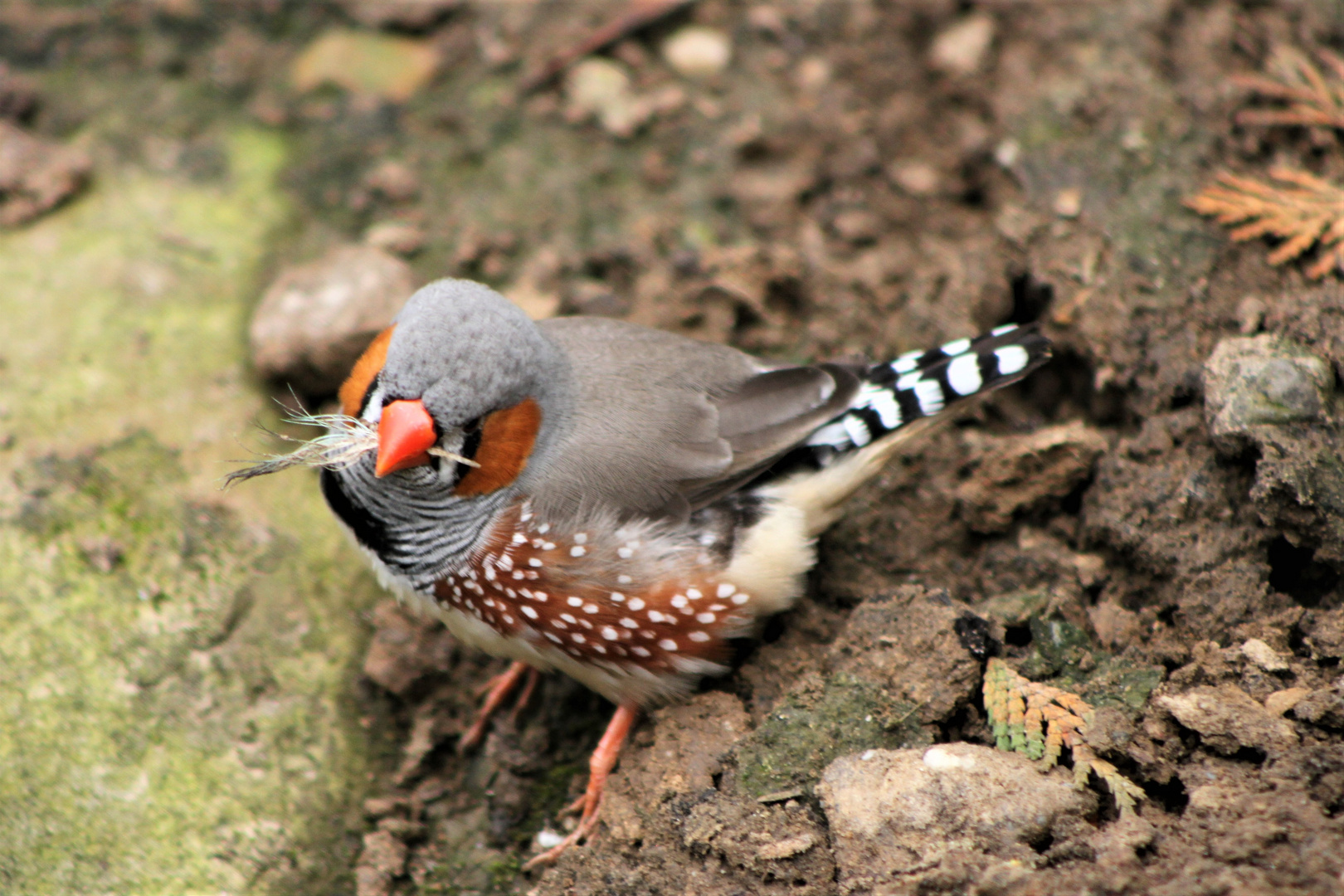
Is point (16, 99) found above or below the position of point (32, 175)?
above

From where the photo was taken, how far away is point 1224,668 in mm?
2871

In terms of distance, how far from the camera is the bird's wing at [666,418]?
131 inches

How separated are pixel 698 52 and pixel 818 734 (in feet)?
11.5

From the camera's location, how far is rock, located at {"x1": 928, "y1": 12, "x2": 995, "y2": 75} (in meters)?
4.89

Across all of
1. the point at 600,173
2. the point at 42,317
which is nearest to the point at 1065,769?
the point at 600,173

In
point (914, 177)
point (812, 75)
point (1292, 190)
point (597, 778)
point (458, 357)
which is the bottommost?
point (597, 778)

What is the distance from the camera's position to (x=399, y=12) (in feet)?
17.0

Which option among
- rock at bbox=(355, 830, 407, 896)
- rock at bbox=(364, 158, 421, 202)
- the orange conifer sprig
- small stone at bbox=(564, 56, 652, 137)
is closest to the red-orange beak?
rock at bbox=(355, 830, 407, 896)

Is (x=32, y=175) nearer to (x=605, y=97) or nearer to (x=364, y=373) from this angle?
(x=364, y=373)

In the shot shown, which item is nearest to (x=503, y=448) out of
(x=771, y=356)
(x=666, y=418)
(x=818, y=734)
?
(x=666, y=418)

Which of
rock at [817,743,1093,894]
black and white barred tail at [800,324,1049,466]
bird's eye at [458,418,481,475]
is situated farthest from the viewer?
black and white barred tail at [800,324,1049,466]

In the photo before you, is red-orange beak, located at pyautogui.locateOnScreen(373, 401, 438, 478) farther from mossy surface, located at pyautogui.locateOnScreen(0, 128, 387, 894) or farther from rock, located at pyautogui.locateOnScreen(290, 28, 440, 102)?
rock, located at pyautogui.locateOnScreen(290, 28, 440, 102)

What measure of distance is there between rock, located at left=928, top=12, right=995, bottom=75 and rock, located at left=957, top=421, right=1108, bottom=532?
2093 mm

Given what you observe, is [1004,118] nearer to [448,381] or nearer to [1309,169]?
[1309,169]
